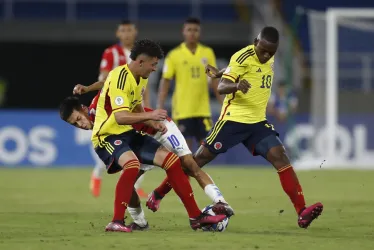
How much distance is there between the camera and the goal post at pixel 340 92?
1948cm

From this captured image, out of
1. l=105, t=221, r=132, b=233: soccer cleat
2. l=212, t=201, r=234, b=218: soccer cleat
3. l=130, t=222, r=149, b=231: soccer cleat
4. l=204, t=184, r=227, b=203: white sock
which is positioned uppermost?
l=204, t=184, r=227, b=203: white sock

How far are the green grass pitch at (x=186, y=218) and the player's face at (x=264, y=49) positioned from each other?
5.43 feet

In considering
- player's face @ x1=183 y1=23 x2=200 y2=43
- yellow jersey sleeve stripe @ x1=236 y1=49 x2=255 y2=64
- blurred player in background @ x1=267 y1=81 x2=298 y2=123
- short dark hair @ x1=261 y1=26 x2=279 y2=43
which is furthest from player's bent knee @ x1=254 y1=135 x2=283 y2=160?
blurred player in background @ x1=267 y1=81 x2=298 y2=123

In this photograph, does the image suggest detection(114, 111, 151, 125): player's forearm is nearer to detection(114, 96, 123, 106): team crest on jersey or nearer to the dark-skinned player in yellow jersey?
detection(114, 96, 123, 106): team crest on jersey

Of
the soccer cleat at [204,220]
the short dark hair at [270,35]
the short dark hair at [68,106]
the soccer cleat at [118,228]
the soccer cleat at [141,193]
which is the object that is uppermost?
the short dark hair at [270,35]

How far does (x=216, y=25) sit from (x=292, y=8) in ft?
9.83

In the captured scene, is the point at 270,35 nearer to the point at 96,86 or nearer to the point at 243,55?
the point at 243,55

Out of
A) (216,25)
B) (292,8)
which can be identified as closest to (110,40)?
(216,25)

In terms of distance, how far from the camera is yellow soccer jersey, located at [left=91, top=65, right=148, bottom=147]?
9062mm

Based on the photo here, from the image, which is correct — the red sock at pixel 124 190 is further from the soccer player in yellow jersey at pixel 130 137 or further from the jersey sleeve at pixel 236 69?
the jersey sleeve at pixel 236 69

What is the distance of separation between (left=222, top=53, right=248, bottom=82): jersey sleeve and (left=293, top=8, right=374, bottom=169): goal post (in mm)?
9302

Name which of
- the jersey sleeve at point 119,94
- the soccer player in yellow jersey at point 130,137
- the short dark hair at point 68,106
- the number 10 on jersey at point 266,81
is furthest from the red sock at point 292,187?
the short dark hair at point 68,106

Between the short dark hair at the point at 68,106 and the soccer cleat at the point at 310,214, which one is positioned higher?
the short dark hair at the point at 68,106

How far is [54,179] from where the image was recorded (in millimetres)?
17219
